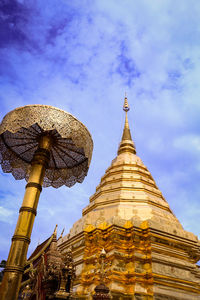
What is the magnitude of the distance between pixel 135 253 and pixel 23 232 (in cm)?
574

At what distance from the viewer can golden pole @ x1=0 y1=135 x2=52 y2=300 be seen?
431 centimetres

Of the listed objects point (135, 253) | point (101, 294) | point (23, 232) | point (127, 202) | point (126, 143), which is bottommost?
point (101, 294)

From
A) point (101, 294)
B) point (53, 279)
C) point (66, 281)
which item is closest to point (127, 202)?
point (101, 294)

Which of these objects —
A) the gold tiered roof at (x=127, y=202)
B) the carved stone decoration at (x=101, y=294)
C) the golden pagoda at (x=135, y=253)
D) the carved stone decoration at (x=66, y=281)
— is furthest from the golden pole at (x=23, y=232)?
the gold tiered roof at (x=127, y=202)

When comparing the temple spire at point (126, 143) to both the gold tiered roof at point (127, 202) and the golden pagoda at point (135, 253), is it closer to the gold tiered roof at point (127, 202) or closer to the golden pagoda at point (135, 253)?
the gold tiered roof at point (127, 202)

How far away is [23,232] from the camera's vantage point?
478 centimetres

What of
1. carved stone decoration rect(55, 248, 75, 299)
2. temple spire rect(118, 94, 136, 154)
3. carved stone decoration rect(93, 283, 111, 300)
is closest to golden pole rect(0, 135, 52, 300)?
carved stone decoration rect(55, 248, 75, 299)

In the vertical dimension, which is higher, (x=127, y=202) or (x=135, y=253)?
(x=127, y=202)

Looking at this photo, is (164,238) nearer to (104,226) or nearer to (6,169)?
(104,226)

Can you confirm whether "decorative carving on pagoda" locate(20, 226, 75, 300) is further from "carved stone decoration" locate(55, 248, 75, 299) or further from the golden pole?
the golden pole

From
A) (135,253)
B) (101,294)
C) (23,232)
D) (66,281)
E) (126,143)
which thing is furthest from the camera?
(126,143)

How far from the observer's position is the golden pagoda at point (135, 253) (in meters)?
8.63

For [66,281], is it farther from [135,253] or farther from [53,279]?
[135,253]

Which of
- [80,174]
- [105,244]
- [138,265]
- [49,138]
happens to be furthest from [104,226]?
[49,138]
